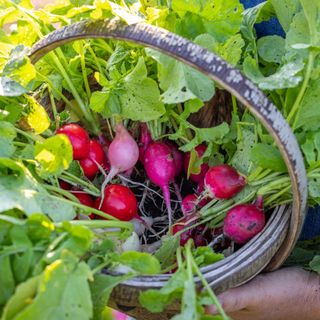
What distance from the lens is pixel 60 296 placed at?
624 mm

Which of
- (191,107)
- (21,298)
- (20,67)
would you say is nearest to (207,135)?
(191,107)

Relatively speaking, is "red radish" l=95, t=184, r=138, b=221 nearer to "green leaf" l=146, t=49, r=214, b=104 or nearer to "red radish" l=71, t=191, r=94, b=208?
"red radish" l=71, t=191, r=94, b=208

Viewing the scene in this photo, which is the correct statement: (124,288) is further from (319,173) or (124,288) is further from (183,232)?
(319,173)

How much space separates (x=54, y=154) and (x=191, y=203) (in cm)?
23

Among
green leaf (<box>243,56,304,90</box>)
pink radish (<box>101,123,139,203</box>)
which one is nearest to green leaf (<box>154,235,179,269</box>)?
pink radish (<box>101,123,139,203</box>)

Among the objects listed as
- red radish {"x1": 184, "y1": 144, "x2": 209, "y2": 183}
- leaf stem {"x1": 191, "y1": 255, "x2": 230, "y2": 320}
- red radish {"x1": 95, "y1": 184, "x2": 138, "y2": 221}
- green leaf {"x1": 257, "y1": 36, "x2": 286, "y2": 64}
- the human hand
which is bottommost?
the human hand

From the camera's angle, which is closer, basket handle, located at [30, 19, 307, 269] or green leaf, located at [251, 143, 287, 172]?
basket handle, located at [30, 19, 307, 269]

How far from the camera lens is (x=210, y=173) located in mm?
895

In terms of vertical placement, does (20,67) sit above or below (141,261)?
above

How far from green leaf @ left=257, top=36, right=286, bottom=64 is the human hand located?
0.29 meters

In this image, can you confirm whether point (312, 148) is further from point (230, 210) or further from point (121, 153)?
point (121, 153)

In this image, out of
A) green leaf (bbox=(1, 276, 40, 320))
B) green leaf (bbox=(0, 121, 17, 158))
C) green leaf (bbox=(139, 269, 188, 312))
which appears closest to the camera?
green leaf (bbox=(1, 276, 40, 320))

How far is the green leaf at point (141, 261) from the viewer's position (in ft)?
2.38

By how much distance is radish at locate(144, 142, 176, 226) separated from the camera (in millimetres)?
949
